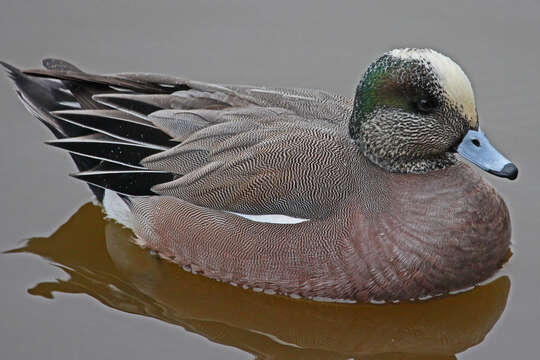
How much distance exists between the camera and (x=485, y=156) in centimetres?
557

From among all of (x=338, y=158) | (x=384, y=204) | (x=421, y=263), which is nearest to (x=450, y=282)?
(x=421, y=263)

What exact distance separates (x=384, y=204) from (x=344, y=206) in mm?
243

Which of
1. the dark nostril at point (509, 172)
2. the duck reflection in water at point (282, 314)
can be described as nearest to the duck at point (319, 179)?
the dark nostril at point (509, 172)

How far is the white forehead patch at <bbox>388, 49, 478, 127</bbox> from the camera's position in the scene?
5395 millimetres

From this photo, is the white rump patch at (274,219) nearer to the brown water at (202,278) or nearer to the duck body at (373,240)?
the duck body at (373,240)

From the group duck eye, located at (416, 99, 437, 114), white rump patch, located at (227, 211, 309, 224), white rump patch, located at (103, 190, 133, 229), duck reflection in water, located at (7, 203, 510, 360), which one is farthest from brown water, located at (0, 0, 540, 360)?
duck eye, located at (416, 99, 437, 114)

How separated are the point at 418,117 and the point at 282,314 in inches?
57.5

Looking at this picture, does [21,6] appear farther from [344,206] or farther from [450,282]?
[450,282]

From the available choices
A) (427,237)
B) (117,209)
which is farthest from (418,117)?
(117,209)

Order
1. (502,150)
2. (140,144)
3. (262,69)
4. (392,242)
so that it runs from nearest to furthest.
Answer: (392,242), (140,144), (502,150), (262,69)

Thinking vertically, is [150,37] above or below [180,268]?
above

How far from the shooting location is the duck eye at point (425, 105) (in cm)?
553

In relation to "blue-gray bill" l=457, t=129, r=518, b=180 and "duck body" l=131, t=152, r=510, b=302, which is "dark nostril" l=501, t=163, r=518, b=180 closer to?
"blue-gray bill" l=457, t=129, r=518, b=180

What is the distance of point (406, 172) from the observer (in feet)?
18.9
